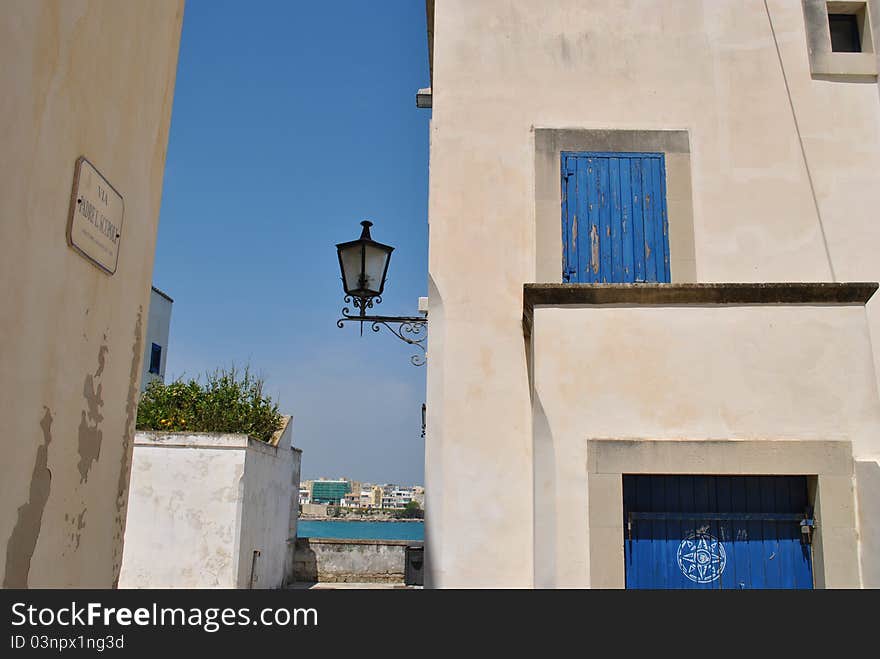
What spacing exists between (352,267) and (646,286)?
130 inches

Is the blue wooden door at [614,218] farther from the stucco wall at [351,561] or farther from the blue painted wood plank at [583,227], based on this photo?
the stucco wall at [351,561]

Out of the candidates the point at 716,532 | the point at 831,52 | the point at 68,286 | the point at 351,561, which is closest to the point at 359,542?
the point at 351,561

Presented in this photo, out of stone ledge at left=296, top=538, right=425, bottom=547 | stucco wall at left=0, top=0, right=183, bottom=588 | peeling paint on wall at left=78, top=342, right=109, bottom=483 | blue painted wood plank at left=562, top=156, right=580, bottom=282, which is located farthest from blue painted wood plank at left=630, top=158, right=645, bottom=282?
stone ledge at left=296, top=538, right=425, bottom=547

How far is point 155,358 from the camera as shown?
26688 millimetres

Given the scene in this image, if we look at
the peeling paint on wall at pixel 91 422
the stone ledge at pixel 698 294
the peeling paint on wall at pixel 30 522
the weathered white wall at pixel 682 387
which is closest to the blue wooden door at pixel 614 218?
the stone ledge at pixel 698 294

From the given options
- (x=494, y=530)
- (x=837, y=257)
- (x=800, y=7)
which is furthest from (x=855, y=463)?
(x=800, y=7)

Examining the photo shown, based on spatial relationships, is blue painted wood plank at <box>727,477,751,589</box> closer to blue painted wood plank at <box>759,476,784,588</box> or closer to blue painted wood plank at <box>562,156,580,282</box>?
blue painted wood plank at <box>759,476,784,588</box>

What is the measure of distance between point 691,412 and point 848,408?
45.6 inches

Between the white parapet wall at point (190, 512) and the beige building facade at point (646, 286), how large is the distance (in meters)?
6.96

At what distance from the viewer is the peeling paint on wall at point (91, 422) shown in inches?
125
